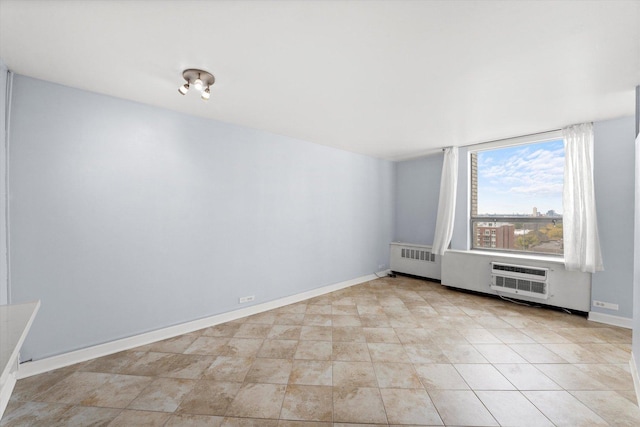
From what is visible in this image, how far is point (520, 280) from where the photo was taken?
3596 millimetres

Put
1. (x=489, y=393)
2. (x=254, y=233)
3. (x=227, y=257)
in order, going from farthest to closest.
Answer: (x=254, y=233)
(x=227, y=257)
(x=489, y=393)

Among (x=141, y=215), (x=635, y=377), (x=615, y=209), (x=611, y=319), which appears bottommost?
(x=635, y=377)

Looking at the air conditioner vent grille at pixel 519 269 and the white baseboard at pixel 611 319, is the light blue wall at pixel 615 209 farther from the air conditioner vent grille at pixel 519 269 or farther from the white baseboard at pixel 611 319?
the air conditioner vent grille at pixel 519 269

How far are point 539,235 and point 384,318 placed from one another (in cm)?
283

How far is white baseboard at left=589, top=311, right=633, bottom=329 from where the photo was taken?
9.39 ft

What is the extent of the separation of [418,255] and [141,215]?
15.6 ft

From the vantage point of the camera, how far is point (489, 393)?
6.14 ft

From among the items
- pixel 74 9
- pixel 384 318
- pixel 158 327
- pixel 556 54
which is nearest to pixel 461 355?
pixel 384 318

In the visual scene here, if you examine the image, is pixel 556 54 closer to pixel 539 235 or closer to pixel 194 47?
pixel 194 47

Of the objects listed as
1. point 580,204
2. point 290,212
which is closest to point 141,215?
point 290,212

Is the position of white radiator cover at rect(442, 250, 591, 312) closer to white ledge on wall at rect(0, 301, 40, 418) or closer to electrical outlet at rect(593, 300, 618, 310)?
electrical outlet at rect(593, 300, 618, 310)

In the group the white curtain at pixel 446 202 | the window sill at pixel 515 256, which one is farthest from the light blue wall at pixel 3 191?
→ the window sill at pixel 515 256

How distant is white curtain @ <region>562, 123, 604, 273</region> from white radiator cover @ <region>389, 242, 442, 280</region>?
76.9 inches

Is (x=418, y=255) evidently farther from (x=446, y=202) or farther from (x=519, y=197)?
(x=519, y=197)
